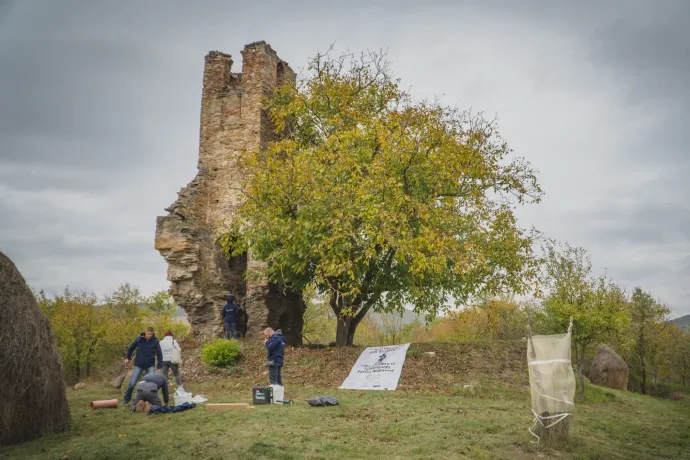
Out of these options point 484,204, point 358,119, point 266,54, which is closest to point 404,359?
point 484,204

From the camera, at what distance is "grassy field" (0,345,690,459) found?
7609 mm

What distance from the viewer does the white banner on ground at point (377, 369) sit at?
578 inches

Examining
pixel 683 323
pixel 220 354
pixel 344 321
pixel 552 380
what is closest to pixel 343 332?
pixel 344 321

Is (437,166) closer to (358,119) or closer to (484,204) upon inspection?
(484,204)

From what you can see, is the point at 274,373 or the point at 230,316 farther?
the point at 230,316

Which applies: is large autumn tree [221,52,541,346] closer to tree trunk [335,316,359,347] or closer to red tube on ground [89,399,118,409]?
tree trunk [335,316,359,347]

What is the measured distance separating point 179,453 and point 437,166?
12246 mm

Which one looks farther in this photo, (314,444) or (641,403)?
(641,403)

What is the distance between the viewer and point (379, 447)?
310 inches

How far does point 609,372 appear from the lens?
70.8 feet

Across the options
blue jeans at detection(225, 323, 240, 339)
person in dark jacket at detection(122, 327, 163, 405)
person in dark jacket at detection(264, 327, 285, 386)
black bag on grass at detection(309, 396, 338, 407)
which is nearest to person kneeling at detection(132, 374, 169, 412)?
person in dark jacket at detection(122, 327, 163, 405)

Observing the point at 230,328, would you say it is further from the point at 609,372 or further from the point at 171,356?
the point at 609,372

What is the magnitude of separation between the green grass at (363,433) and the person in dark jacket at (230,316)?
25.2 feet

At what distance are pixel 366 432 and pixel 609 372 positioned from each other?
55.2 feet
